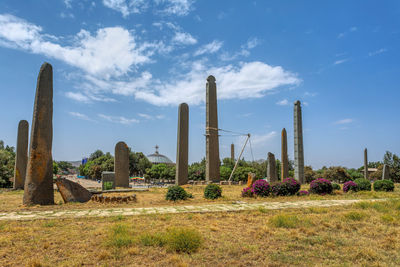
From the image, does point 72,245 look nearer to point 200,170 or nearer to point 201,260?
point 201,260

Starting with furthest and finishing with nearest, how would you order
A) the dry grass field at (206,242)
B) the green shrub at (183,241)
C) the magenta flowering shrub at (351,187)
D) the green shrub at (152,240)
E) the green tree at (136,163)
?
the green tree at (136,163), the magenta flowering shrub at (351,187), the green shrub at (152,240), the green shrub at (183,241), the dry grass field at (206,242)

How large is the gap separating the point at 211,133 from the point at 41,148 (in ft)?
49.5

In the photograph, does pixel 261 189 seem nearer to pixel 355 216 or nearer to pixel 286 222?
pixel 355 216

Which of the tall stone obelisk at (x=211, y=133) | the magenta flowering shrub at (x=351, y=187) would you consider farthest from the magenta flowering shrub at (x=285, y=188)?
the tall stone obelisk at (x=211, y=133)

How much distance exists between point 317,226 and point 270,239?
167 centimetres

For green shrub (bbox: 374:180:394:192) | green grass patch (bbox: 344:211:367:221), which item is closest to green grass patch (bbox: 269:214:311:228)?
green grass patch (bbox: 344:211:367:221)

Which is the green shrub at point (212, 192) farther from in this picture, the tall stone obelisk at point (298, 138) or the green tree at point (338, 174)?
the green tree at point (338, 174)

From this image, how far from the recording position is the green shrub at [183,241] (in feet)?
15.4

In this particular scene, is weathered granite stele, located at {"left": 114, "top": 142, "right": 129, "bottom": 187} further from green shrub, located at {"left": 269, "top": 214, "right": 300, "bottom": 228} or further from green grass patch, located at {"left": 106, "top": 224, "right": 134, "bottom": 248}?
green shrub, located at {"left": 269, "top": 214, "right": 300, "bottom": 228}

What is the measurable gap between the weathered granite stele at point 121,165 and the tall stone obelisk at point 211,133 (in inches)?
269

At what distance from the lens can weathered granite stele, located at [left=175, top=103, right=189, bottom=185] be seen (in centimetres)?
2011

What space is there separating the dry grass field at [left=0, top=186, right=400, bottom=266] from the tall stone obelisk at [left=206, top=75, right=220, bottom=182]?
54.2 feet

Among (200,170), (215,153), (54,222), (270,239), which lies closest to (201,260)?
(270,239)

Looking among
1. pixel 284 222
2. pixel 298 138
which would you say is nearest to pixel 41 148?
pixel 284 222
